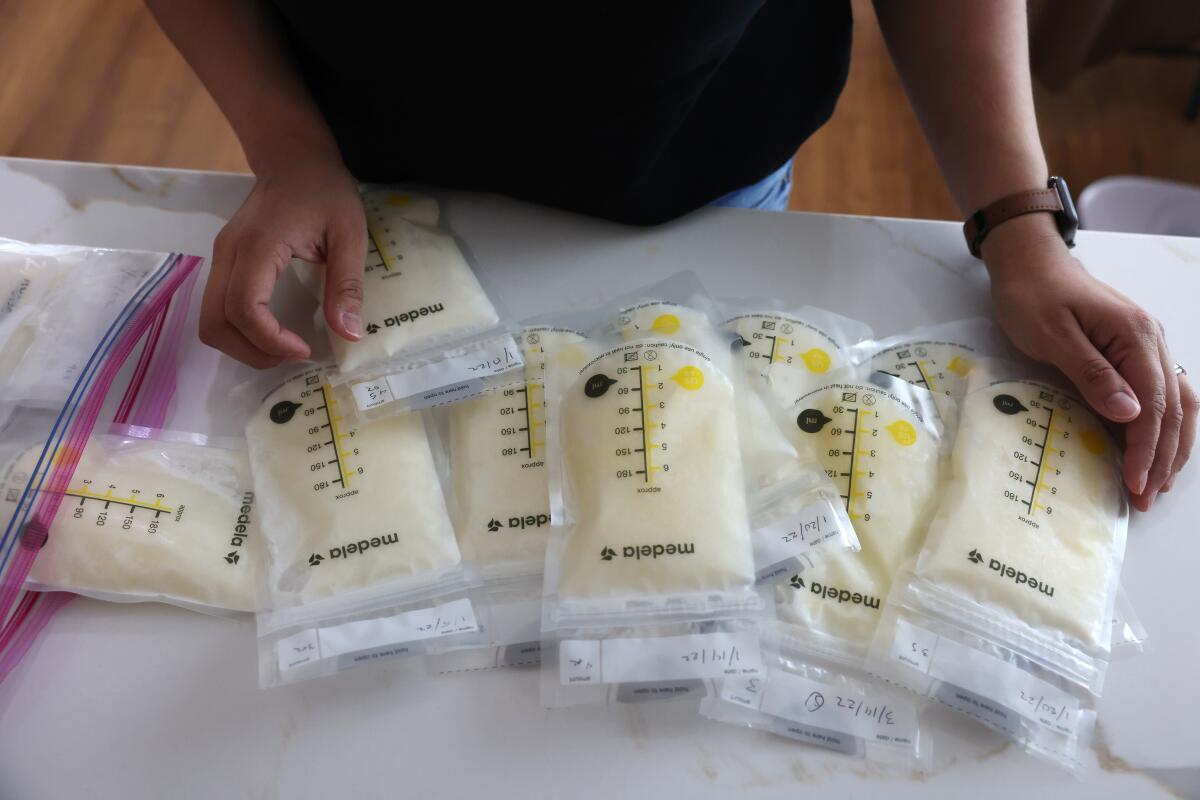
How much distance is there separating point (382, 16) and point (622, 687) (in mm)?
439

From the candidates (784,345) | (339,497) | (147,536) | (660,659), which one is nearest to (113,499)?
(147,536)

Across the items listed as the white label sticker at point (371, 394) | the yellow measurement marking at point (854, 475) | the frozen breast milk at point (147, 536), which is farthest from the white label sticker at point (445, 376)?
the yellow measurement marking at point (854, 475)

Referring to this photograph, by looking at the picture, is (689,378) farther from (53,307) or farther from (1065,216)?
(53,307)

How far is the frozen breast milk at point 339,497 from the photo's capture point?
47 centimetres

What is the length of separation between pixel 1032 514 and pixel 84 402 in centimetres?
60

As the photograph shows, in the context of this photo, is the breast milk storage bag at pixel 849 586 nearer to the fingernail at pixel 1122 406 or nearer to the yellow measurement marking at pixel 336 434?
the fingernail at pixel 1122 406

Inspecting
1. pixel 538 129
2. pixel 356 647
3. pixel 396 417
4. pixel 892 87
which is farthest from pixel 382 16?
pixel 892 87

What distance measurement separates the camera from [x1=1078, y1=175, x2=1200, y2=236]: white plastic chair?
3.96 feet

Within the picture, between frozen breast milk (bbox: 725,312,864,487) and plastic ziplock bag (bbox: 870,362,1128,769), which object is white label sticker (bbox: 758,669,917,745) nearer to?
plastic ziplock bag (bbox: 870,362,1128,769)

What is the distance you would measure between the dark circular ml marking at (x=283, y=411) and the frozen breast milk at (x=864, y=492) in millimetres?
329

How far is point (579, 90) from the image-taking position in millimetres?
542

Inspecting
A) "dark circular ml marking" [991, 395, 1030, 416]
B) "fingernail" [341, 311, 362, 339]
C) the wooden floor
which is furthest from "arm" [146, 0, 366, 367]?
the wooden floor

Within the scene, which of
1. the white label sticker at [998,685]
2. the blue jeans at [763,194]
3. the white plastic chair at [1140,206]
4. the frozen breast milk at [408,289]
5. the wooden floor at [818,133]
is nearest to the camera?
the white label sticker at [998,685]

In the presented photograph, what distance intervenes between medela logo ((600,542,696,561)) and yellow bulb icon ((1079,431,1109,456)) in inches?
10.8
